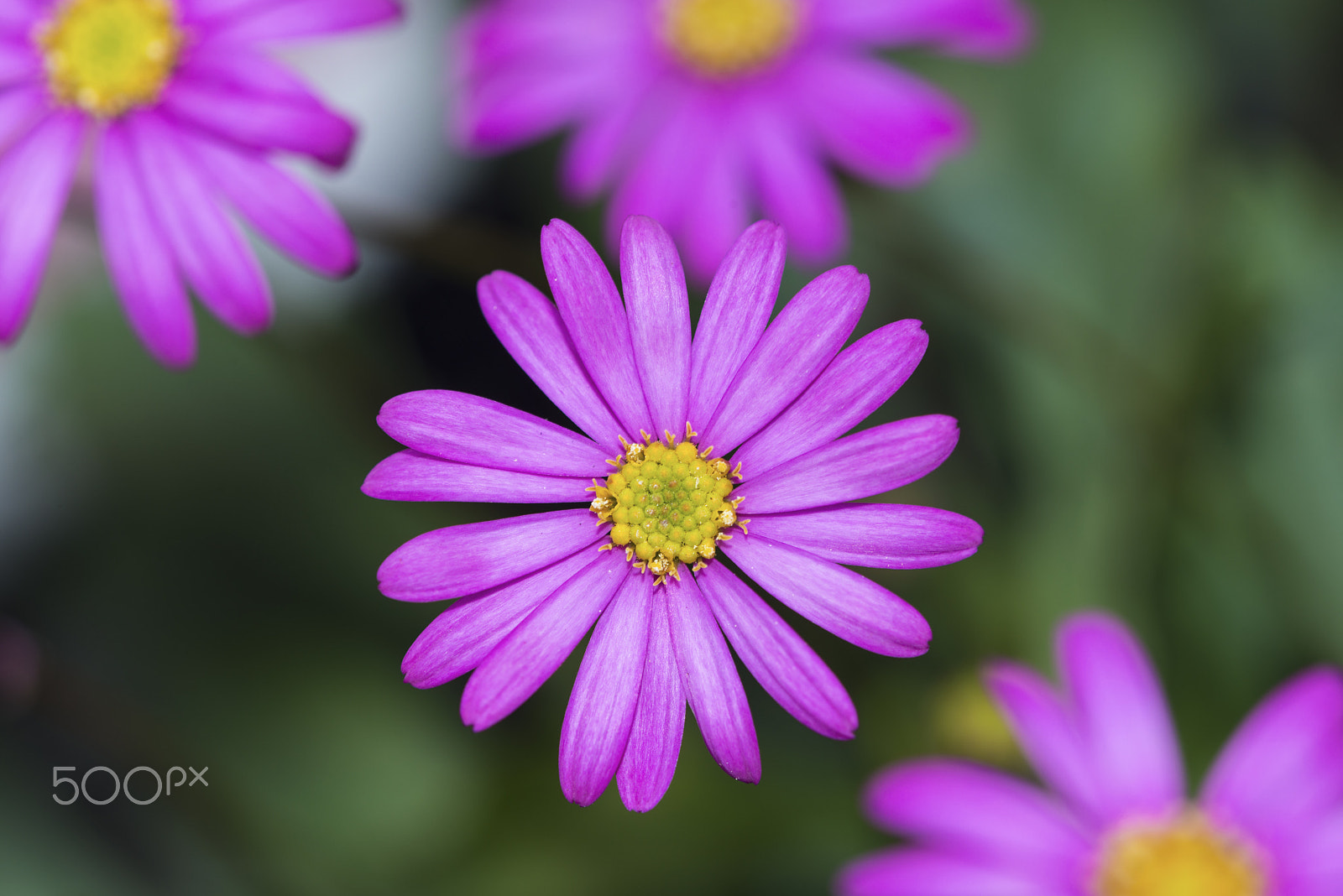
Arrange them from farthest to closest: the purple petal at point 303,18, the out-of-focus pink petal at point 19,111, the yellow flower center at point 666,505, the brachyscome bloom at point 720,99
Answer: the brachyscome bloom at point 720,99 < the out-of-focus pink petal at point 19,111 < the purple petal at point 303,18 < the yellow flower center at point 666,505

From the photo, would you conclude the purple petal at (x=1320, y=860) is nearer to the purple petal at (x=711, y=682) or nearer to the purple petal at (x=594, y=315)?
the purple petal at (x=711, y=682)

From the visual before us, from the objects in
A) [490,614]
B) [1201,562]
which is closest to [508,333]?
[490,614]

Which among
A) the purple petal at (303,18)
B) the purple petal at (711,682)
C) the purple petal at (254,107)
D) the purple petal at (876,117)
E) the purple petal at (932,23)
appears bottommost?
the purple petal at (711,682)

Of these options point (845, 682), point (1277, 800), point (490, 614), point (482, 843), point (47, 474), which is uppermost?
point (1277, 800)

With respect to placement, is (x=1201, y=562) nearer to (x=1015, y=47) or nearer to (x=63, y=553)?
(x=1015, y=47)

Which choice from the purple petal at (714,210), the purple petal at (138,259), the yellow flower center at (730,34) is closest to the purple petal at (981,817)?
the purple petal at (714,210)

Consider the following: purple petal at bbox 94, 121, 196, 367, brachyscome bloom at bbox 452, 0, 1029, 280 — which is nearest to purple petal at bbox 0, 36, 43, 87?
purple petal at bbox 94, 121, 196, 367
